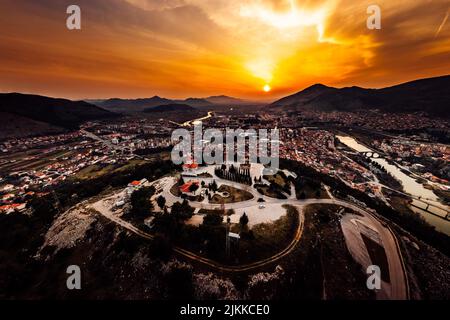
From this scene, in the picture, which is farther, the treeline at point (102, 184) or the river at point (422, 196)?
the treeline at point (102, 184)

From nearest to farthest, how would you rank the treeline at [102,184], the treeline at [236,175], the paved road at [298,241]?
the paved road at [298,241] → the treeline at [102,184] → the treeline at [236,175]

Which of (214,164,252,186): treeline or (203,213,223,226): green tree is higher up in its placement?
(214,164,252,186): treeline

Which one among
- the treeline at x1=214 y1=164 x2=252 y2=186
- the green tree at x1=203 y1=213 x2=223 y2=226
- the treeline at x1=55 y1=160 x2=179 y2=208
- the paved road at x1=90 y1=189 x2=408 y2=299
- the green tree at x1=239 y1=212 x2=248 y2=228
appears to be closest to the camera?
the paved road at x1=90 y1=189 x2=408 y2=299

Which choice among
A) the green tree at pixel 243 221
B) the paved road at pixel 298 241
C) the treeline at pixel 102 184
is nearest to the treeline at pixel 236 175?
the paved road at pixel 298 241

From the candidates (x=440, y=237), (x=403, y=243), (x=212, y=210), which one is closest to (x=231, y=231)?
(x=212, y=210)

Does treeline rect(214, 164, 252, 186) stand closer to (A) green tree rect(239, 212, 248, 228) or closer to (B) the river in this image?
(A) green tree rect(239, 212, 248, 228)

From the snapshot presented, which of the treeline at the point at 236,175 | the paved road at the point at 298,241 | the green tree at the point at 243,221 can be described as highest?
the treeline at the point at 236,175

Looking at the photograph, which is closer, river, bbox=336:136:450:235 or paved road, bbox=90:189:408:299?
paved road, bbox=90:189:408:299

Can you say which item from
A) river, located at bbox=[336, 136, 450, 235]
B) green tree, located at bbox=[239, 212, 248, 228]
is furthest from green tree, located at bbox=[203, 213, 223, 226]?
river, located at bbox=[336, 136, 450, 235]

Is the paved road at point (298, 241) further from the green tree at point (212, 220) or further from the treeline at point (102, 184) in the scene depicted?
the treeline at point (102, 184)

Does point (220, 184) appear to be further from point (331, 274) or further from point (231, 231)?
point (331, 274)

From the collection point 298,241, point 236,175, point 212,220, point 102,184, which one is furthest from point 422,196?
point 102,184
